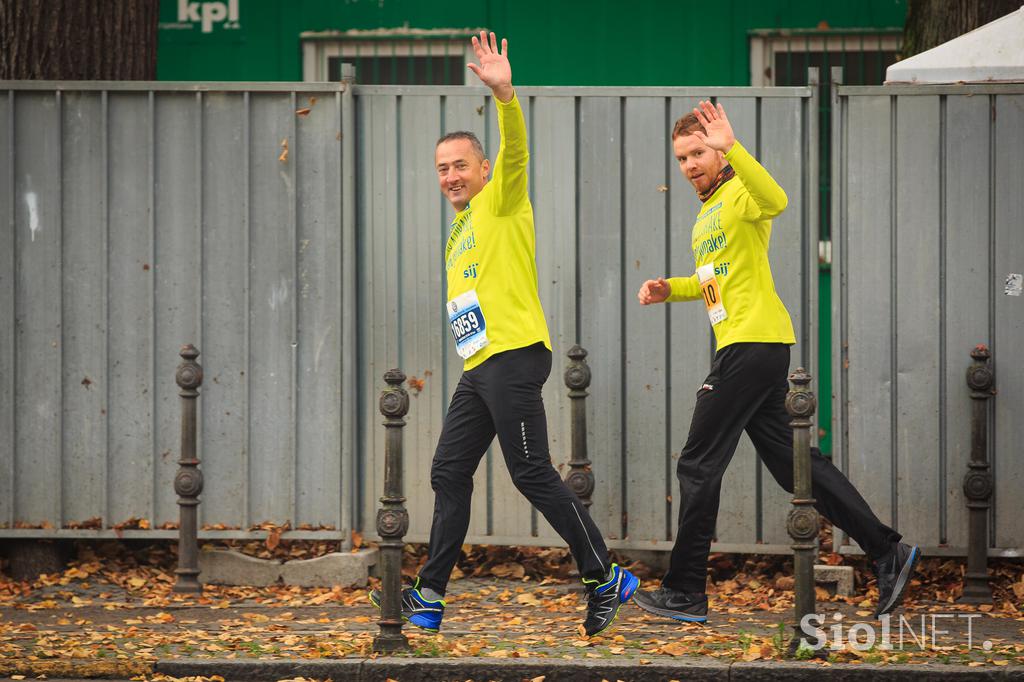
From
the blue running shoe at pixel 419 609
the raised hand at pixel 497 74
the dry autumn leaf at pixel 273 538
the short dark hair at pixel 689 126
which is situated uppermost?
the raised hand at pixel 497 74

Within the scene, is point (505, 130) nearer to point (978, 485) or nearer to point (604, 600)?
point (604, 600)

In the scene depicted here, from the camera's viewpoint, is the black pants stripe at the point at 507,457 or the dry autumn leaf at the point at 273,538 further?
the dry autumn leaf at the point at 273,538

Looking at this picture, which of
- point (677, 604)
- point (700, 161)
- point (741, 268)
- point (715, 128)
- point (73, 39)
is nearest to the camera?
point (715, 128)

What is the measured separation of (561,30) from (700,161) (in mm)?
5185

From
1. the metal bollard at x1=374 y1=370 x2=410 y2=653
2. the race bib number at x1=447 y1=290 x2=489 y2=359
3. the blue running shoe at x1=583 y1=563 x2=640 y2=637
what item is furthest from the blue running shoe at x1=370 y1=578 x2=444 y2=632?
the race bib number at x1=447 y1=290 x2=489 y2=359

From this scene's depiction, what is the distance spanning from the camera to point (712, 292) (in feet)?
21.9

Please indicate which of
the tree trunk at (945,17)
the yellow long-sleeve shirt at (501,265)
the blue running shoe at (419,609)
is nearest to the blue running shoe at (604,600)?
the blue running shoe at (419,609)

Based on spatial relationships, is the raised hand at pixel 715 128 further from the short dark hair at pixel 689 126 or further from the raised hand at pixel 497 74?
the raised hand at pixel 497 74

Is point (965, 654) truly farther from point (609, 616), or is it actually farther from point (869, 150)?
point (869, 150)

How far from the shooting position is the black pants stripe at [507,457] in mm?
6289

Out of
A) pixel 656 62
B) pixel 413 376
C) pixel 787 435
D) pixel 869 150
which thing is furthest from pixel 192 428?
pixel 656 62

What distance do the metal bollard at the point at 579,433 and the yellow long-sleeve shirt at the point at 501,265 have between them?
116 cm

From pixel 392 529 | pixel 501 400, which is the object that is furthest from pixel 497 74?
pixel 392 529

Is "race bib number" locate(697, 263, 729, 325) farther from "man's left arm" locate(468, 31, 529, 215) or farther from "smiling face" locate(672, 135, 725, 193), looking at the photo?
"man's left arm" locate(468, 31, 529, 215)
